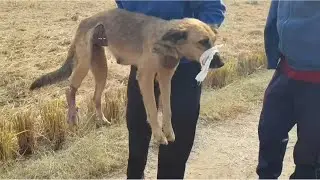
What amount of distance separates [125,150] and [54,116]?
81 cm

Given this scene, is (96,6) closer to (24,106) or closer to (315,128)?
(24,106)

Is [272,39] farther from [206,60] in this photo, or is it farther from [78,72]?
[78,72]

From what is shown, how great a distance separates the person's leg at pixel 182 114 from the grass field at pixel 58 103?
1.37 m

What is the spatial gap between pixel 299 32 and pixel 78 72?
55.5 inches

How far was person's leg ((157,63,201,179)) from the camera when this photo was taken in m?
3.32

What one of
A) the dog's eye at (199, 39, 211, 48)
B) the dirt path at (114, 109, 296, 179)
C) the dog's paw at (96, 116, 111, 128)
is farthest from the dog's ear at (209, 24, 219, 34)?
the dirt path at (114, 109, 296, 179)

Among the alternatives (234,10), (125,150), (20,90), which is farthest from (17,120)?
(234,10)

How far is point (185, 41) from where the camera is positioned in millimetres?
2631

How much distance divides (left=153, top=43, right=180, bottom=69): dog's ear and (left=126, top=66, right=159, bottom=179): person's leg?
59 cm

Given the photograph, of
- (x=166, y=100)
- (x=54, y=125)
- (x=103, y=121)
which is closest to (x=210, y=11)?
(x=166, y=100)

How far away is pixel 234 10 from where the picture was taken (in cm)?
1558

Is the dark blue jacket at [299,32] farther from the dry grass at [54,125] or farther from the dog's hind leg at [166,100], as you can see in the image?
the dry grass at [54,125]

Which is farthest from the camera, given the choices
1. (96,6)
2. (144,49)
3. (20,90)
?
(96,6)

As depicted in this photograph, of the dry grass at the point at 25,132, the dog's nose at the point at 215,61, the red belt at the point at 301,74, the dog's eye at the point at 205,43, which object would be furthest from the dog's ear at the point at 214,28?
the dry grass at the point at 25,132
